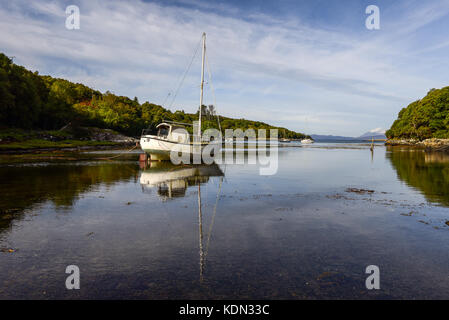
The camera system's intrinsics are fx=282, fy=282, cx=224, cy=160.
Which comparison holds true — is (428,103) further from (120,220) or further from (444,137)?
(120,220)

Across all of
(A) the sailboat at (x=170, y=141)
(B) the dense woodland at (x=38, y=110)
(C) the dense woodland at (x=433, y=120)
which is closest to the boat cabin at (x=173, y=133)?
(A) the sailboat at (x=170, y=141)

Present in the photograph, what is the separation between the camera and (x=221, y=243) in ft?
25.6

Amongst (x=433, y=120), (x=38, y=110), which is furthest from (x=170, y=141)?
(x=433, y=120)

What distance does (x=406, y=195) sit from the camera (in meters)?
14.9

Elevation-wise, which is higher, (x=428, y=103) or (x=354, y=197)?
(x=428, y=103)

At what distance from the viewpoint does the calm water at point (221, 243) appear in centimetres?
543

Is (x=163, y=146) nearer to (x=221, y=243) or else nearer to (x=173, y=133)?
(x=173, y=133)

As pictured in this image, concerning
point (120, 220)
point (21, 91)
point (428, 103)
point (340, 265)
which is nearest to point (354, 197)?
point (340, 265)

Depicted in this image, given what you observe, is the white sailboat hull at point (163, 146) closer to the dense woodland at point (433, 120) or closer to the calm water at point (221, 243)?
the calm water at point (221, 243)

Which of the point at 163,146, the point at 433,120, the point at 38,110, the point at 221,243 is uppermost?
the point at 38,110

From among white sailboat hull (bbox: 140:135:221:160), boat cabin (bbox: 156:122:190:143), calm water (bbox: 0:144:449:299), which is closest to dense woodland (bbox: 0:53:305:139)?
boat cabin (bbox: 156:122:190:143)

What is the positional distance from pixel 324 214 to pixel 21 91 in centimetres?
8189

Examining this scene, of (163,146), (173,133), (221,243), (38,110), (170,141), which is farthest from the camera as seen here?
(38,110)
